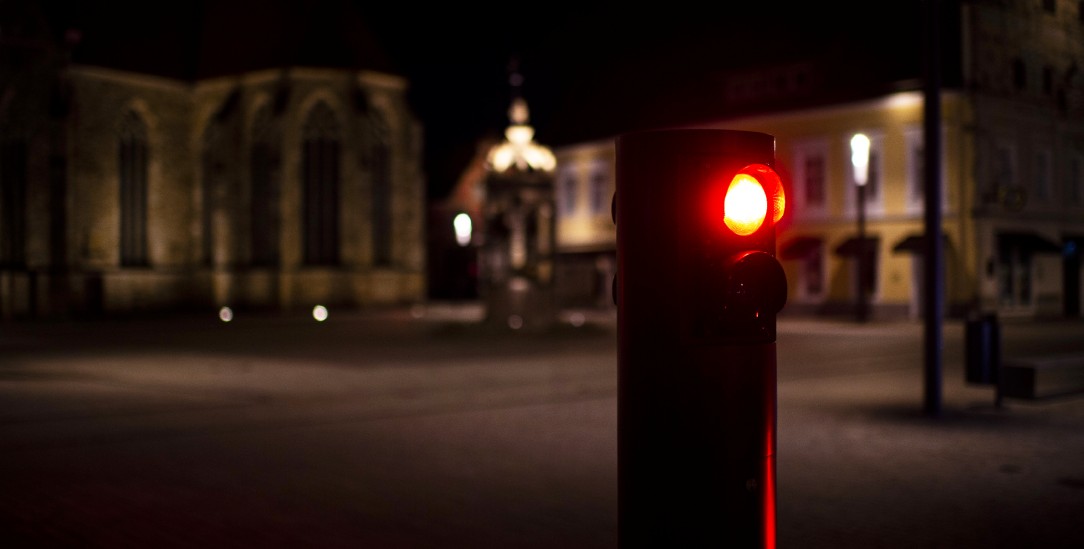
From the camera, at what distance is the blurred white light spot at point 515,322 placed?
2934cm

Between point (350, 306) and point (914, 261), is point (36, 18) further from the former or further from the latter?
point (914, 261)

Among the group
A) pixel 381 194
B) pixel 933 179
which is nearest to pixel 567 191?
pixel 381 194

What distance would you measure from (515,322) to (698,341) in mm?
26165

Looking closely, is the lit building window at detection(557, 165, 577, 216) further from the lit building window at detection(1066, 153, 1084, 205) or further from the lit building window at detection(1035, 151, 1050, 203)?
the lit building window at detection(1066, 153, 1084, 205)

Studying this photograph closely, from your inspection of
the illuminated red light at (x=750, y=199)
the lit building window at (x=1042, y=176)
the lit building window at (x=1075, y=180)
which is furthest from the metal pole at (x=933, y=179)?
the lit building window at (x=1075, y=180)

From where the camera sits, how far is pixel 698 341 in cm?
339

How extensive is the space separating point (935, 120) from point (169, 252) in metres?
45.4

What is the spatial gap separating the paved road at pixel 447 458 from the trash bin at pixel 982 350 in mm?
415

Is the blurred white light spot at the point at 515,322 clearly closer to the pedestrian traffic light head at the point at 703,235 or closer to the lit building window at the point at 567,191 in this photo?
the lit building window at the point at 567,191

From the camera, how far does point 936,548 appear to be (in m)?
5.80

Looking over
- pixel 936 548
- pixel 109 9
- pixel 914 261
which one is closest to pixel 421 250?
pixel 109 9

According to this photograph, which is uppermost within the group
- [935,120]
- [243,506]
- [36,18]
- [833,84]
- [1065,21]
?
[36,18]

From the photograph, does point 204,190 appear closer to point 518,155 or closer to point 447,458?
point 518,155

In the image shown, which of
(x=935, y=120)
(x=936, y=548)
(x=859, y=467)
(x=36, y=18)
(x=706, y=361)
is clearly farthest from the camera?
(x=36, y=18)
